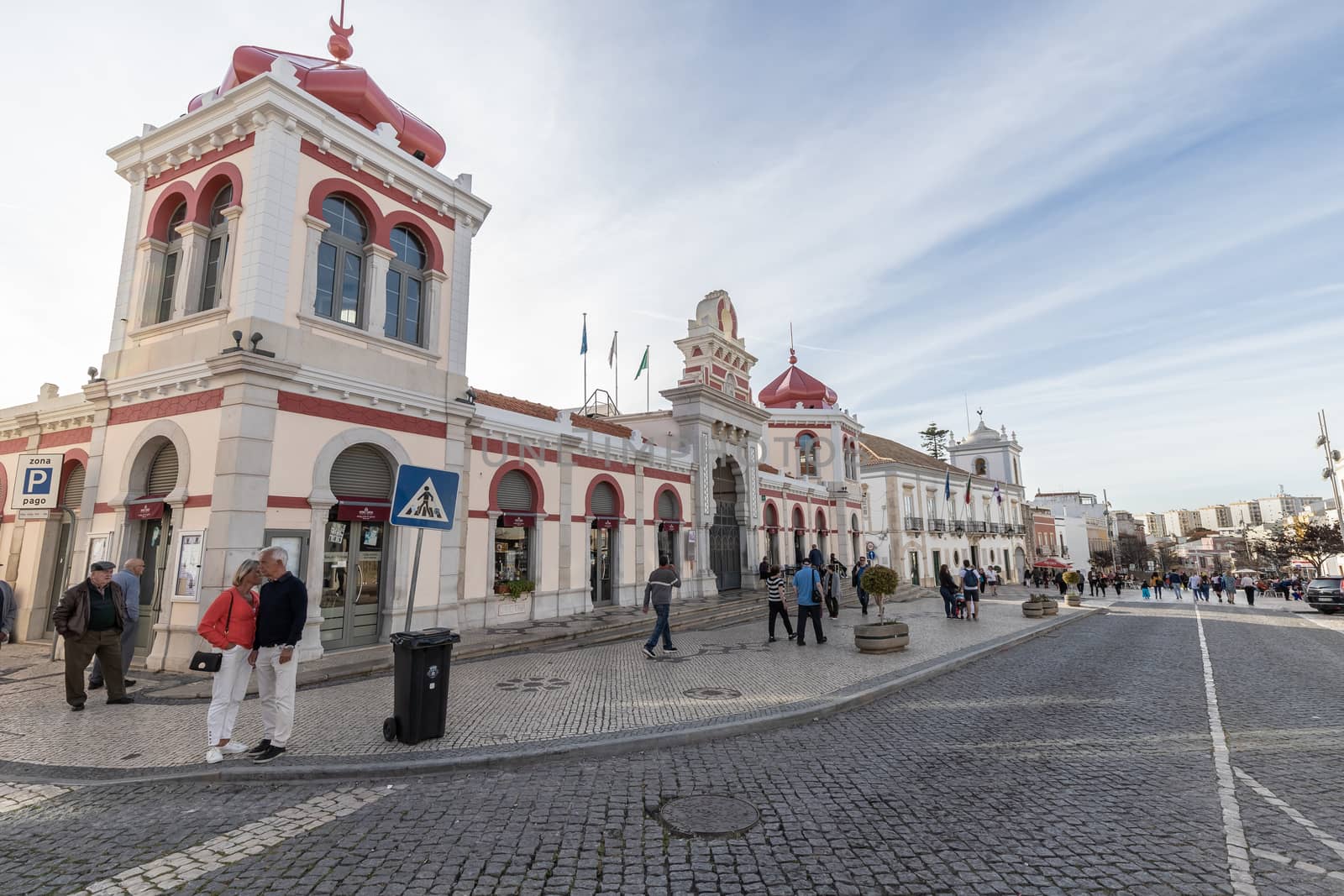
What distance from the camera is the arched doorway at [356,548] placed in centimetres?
1085

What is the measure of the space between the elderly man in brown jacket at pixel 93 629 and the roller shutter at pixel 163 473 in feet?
11.0

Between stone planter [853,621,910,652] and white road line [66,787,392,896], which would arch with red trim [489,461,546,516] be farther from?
white road line [66,787,392,896]

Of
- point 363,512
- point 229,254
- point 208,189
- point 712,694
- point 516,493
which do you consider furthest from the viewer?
point 516,493

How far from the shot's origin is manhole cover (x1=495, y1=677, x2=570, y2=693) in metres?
8.42

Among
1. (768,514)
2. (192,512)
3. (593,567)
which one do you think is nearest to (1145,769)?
(192,512)

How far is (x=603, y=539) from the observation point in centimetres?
1814

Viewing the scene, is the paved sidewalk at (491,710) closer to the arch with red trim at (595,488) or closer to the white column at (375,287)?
the arch with red trim at (595,488)

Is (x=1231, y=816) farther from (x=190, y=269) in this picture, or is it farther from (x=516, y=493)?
(x=190, y=269)

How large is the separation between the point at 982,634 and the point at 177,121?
2018cm

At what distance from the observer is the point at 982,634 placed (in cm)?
1435

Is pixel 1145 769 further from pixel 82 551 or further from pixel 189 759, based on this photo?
pixel 82 551

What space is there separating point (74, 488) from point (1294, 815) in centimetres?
1940

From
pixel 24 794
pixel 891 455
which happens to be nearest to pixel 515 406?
pixel 24 794

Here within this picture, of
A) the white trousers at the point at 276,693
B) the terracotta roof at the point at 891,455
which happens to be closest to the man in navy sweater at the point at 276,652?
the white trousers at the point at 276,693
